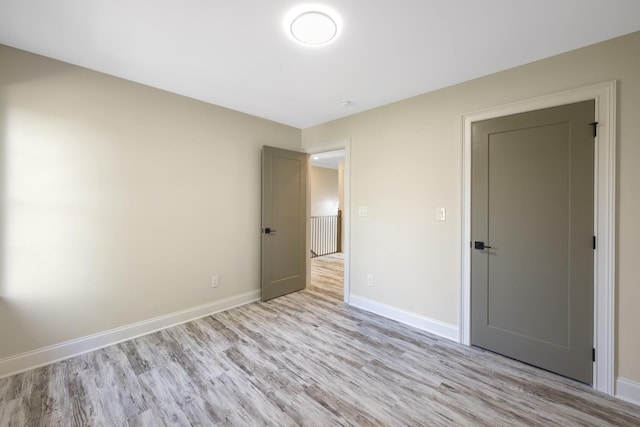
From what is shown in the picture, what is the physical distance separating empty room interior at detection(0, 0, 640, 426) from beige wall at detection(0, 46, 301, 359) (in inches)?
0.6

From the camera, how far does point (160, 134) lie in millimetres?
2777

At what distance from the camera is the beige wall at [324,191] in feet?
25.2

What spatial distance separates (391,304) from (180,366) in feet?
7.36

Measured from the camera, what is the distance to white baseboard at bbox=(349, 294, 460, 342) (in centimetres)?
264

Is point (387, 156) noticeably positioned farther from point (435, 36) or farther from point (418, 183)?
point (435, 36)

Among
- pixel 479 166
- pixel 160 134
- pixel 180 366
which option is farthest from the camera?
pixel 160 134

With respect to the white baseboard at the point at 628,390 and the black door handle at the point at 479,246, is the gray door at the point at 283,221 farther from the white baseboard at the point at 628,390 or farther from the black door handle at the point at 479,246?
the white baseboard at the point at 628,390

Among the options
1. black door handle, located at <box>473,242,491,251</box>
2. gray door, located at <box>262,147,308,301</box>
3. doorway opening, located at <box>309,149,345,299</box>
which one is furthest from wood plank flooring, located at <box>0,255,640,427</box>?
doorway opening, located at <box>309,149,345,299</box>

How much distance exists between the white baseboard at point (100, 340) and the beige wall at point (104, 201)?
0.06m

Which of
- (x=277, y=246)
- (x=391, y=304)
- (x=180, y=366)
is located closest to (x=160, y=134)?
(x=277, y=246)

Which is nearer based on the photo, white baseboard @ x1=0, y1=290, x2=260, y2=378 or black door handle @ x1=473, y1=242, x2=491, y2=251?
white baseboard @ x1=0, y1=290, x2=260, y2=378

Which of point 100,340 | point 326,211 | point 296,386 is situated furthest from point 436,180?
point 326,211

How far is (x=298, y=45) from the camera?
6.46ft

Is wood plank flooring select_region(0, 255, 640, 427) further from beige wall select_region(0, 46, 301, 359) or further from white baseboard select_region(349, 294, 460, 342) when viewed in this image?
beige wall select_region(0, 46, 301, 359)
